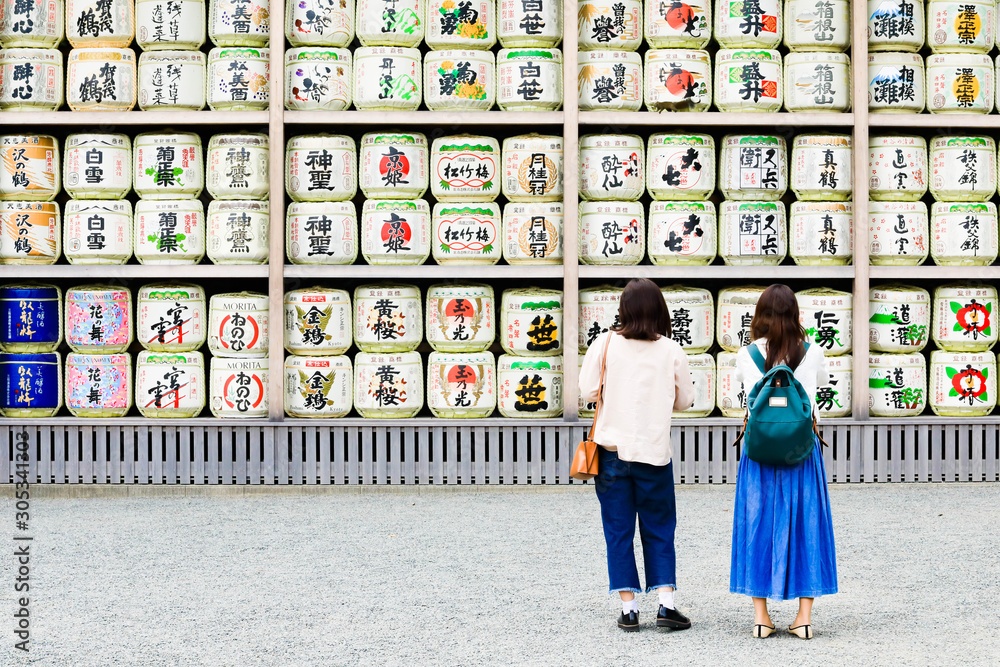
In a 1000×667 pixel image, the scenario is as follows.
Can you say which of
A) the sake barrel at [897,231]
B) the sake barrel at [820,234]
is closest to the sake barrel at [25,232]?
the sake barrel at [820,234]

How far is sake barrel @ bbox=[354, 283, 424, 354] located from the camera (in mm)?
5934

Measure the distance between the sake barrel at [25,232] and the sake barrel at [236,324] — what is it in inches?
38.1

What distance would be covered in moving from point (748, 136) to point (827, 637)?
3318 millimetres

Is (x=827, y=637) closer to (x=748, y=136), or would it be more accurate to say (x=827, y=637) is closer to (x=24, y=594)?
(x=24, y=594)

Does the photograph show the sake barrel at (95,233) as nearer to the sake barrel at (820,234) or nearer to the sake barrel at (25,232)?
the sake barrel at (25,232)

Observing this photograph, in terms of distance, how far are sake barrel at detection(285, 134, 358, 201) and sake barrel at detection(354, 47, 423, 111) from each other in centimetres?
26

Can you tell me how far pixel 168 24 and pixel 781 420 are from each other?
4.17 meters

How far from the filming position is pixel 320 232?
19.4 feet

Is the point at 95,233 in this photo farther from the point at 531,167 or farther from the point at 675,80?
the point at 675,80

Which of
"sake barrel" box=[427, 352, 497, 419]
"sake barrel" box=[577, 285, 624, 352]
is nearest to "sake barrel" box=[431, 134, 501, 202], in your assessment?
"sake barrel" box=[577, 285, 624, 352]

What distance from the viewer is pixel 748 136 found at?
19.8 ft

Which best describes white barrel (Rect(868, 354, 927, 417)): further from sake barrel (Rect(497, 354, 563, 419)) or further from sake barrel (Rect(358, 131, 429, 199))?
sake barrel (Rect(358, 131, 429, 199))

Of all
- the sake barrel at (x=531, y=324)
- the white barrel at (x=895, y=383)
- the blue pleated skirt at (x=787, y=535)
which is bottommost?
the blue pleated skirt at (x=787, y=535)

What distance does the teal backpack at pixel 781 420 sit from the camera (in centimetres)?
334
